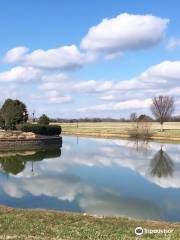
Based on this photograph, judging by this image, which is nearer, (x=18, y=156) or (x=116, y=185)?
(x=116, y=185)

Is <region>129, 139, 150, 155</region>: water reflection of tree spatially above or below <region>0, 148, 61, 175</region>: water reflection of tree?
below

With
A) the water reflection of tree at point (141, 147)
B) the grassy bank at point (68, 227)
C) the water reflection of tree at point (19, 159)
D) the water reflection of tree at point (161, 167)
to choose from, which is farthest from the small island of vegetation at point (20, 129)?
the grassy bank at point (68, 227)

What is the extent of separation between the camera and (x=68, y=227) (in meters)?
9.94

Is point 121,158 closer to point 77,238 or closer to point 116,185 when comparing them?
point 116,185

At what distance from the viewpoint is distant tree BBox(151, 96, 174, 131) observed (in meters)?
86.3

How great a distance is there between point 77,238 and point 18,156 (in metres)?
26.2

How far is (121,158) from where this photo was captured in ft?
114

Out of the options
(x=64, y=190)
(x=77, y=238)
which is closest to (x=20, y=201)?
(x=64, y=190)

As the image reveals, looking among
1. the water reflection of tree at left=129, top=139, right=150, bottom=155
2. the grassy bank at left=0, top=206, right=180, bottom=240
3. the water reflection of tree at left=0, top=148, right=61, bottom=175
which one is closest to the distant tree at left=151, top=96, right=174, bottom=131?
the water reflection of tree at left=129, top=139, right=150, bottom=155

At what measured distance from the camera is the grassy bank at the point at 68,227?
354 inches

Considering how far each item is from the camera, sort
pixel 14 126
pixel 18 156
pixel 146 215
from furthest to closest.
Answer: pixel 14 126 < pixel 18 156 < pixel 146 215

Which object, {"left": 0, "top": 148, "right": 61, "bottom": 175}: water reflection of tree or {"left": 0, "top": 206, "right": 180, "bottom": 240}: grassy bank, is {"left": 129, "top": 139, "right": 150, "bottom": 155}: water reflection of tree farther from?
{"left": 0, "top": 206, "right": 180, "bottom": 240}: grassy bank

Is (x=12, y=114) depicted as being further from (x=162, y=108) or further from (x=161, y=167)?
(x=162, y=108)

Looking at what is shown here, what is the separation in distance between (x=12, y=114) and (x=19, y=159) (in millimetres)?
22006
